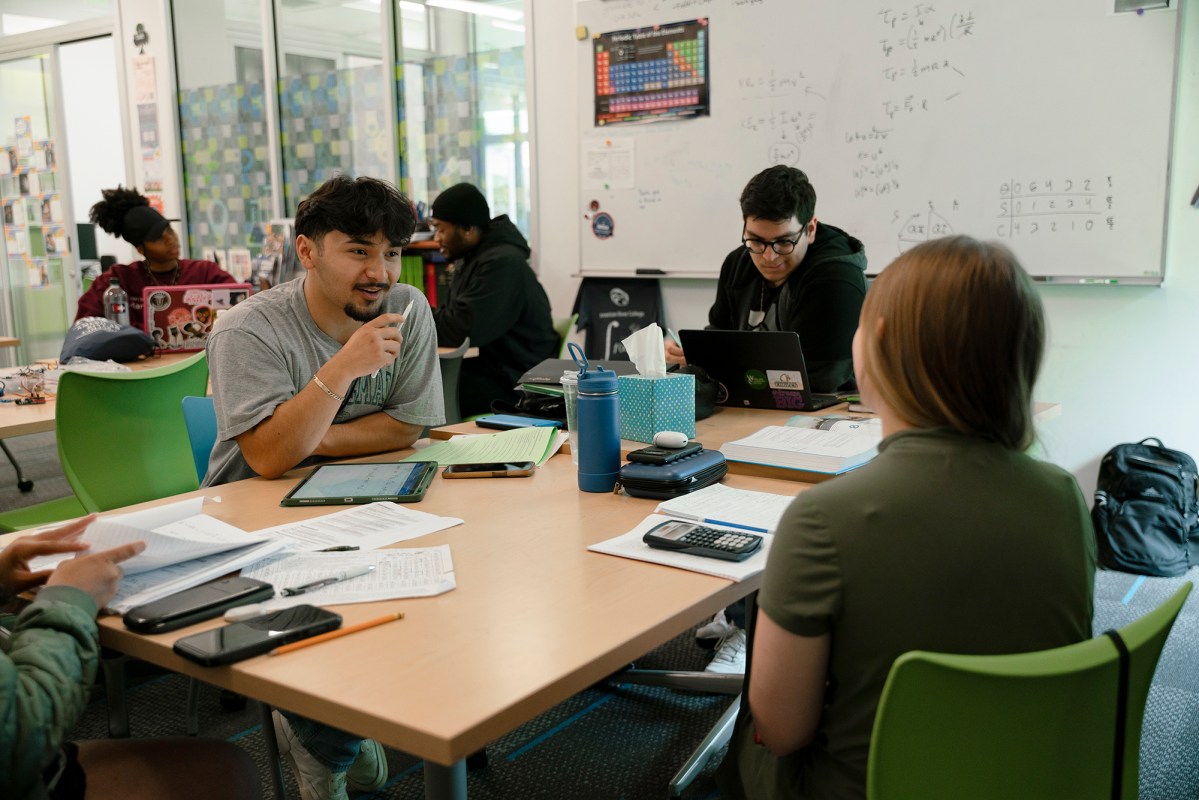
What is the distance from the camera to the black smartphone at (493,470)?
1.93 meters

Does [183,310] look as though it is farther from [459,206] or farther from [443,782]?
[443,782]

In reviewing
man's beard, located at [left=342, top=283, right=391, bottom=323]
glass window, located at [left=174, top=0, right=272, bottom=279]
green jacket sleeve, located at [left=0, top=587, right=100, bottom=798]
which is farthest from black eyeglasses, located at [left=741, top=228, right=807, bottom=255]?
glass window, located at [left=174, top=0, right=272, bottom=279]

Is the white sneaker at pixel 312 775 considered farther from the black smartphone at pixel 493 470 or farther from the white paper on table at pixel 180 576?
the black smartphone at pixel 493 470

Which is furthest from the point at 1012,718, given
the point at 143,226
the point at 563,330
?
the point at 143,226

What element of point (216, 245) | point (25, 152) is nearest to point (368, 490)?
point (216, 245)

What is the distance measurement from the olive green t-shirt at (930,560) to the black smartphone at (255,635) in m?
0.52

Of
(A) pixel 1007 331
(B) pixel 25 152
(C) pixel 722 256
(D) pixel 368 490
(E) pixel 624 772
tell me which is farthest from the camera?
(B) pixel 25 152

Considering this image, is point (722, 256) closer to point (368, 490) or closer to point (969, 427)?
point (368, 490)

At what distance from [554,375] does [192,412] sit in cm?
88

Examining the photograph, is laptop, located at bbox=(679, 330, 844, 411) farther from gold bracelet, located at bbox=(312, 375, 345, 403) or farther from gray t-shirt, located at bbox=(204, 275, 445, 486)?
gold bracelet, located at bbox=(312, 375, 345, 403)

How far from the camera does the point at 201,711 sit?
2.53 meters

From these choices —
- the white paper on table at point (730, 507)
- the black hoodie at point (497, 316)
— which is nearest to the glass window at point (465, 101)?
the black hoodie at point (497, 316)

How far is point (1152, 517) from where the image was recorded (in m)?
3.34

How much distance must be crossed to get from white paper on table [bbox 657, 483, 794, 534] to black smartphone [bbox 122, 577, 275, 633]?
665 millimetres
